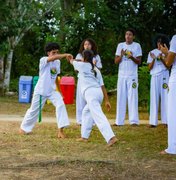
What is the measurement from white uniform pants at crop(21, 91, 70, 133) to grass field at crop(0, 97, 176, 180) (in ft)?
0.78

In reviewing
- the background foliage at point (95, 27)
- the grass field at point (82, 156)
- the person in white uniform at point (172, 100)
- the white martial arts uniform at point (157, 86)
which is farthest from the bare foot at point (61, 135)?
the background foliage at point (95, 27)

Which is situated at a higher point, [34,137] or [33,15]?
[33,15]

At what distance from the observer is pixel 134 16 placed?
724 inches

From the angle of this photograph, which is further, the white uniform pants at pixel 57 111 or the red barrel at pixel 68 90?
the red barrel at pixel 68 90

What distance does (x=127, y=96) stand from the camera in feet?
37.2

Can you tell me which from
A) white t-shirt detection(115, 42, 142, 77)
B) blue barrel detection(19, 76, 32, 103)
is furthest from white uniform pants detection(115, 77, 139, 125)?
blue barrel detection(19, 76, 32, 103)

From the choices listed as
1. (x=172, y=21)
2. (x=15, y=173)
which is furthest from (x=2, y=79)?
(x=15, y=173)

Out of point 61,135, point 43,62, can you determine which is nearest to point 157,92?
point 61,135

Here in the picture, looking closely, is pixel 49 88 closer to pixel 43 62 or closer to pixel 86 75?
pixel 43 62

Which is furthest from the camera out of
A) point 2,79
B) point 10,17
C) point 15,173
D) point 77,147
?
point 2,79

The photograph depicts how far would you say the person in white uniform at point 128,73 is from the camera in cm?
1102

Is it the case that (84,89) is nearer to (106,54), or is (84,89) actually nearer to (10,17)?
(10,17)

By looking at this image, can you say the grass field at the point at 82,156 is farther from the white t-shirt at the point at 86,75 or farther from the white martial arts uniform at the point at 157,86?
the white t-shirt at the point at 86,75

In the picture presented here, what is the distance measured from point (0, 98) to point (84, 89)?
9.58m
